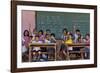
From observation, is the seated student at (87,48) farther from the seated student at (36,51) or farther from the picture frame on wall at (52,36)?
the seated student at (36,51)

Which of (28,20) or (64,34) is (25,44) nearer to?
(28,20)

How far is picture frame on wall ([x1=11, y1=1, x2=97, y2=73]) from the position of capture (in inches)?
64.2

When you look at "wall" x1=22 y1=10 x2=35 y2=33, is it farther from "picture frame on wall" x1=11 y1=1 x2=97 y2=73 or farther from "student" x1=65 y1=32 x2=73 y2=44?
"student" x1=65 y1=32 x2=73 y2=44

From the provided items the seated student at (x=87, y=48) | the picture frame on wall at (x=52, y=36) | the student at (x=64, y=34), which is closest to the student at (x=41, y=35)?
the picture frame on wall at (x=52, y=36)

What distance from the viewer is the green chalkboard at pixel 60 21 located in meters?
1.71

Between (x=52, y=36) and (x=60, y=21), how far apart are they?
0.14 meters

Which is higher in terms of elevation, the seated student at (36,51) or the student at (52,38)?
the student at (52,38)

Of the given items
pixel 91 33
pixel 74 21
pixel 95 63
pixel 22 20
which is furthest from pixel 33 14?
pixel 95 63

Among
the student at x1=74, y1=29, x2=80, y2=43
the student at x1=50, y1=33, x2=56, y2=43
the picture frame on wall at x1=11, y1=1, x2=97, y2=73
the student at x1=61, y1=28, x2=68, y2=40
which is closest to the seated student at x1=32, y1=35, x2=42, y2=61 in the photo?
the picture frame on wall at x1=11, y1=1, x2=97, y2=73

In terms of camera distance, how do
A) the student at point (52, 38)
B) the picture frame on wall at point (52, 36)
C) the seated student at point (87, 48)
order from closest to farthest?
the picture frame on wall at point (52, 36)
the student at point (52, 38)
the seated student at point (87, 48)

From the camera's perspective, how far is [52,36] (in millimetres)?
1738

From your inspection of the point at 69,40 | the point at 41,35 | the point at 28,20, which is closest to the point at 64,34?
the point at 69,40

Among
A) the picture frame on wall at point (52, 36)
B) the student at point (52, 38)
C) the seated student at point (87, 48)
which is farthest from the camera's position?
the seated student at point (87, 48)

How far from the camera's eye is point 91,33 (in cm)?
185
